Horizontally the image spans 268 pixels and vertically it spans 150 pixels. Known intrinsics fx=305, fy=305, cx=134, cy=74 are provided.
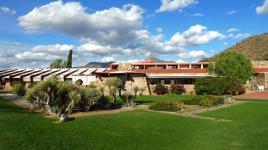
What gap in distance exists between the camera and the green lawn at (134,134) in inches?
532

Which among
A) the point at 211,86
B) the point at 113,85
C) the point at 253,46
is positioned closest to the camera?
the point at 113,85

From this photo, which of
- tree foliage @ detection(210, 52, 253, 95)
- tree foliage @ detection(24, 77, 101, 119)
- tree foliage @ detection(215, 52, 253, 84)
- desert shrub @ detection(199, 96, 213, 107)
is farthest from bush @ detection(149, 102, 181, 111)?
tree foliage @ detection(215, 52, 253, 84)

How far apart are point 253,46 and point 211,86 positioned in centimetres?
7690

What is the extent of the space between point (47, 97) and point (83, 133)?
344 inches

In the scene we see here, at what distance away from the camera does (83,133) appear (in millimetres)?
15586

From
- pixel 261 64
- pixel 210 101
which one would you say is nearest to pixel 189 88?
pixel 261 64

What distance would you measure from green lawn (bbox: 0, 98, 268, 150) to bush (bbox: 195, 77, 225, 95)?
24.6 metres

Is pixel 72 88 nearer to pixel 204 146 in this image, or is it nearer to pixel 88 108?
pixel 88 108

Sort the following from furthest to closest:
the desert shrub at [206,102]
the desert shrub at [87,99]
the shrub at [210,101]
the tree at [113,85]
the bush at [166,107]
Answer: the shrub at [210,101]
the desert shrub at [206,102]
the tree at [113,85]
the bush at [166,107]
the desert shrub at [87,99]

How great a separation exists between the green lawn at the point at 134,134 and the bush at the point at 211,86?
80.8ft

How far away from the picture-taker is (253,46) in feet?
373

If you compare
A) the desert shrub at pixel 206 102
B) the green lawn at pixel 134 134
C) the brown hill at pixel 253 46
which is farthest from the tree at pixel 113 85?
the brown hill at pixel 253 46

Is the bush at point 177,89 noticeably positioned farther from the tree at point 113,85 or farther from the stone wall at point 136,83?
the tree at point 113,85

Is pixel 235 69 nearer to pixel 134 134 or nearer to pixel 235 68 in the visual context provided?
pixel 235 68
